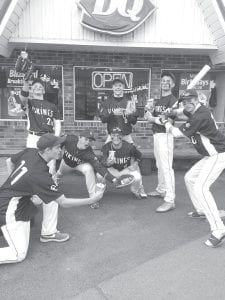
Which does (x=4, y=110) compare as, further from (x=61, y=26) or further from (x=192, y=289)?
(x=192, y=289)

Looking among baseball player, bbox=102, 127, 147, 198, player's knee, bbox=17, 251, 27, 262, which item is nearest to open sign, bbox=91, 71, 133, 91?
baseball player, bbox=102, 127, 147, 198

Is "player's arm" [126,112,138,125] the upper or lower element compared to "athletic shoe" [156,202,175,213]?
upper

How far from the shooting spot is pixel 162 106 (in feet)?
15.4

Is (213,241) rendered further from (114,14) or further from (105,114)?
(114,14)

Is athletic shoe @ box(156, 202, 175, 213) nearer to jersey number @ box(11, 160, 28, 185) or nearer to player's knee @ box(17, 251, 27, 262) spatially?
player's knee @ box(17, 251, 27, 262)

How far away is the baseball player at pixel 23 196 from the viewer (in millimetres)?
3082

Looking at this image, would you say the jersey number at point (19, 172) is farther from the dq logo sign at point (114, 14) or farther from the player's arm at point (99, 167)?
the dq logo sign at point (114, 14)

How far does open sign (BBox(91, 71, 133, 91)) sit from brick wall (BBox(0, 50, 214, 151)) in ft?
0.55

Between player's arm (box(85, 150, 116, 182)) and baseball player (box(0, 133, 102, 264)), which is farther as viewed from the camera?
player's arm (box(85, 150, 116, 182))

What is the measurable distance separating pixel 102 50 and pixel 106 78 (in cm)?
60

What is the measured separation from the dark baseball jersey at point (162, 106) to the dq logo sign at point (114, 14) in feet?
5.09

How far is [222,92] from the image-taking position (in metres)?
6.82

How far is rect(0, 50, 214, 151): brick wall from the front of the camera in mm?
6328

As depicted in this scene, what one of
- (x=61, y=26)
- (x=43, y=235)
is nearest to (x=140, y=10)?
(x=61, y=26)
